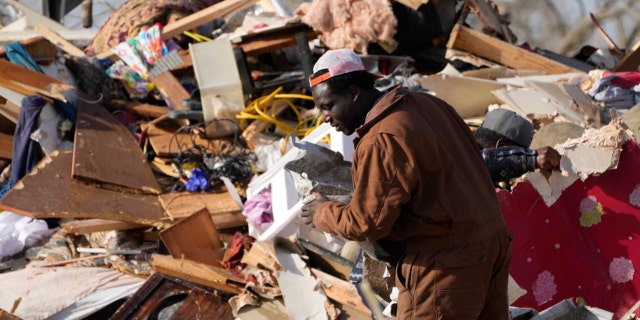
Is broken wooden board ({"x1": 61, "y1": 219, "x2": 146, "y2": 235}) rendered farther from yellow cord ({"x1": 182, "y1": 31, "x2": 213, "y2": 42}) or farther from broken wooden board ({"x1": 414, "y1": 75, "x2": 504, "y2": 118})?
broken wooden board ({"x1": 414, "y1": 75, "x2": 504, "y2": 118})

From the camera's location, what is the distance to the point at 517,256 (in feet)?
13.9

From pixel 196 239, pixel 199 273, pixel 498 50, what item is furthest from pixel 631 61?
pixel 199 273

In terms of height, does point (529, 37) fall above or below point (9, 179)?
below

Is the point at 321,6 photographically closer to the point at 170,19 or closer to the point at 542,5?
the point at 170,19

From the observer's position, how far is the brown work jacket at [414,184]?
265 centimetres

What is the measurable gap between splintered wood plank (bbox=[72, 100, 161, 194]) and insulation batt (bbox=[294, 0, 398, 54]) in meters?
2.17

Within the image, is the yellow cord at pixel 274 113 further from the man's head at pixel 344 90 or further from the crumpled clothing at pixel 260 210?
the man's head at pixel 344 90

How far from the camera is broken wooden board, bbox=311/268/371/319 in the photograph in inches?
188

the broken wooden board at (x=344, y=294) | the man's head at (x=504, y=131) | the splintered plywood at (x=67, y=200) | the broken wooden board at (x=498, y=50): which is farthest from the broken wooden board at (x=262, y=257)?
the broken wooden board at (x=498, y=50)

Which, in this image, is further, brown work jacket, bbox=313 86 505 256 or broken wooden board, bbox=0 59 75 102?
broken wooden board, bbox=0 59 75 102

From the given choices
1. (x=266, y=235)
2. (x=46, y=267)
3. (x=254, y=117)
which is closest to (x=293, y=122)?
(x=254, y=117)

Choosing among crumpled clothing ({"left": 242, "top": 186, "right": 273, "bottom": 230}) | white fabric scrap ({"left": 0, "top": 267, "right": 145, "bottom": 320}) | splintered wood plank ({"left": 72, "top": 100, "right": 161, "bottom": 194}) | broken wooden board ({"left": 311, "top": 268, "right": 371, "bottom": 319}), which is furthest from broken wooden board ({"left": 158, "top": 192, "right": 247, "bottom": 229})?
broken wooden board ({"left": 311, "top": 268, "right": 371, "bottom": 319})

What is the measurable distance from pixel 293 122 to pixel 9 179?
296cm

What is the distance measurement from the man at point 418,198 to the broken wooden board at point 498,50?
4.80m
